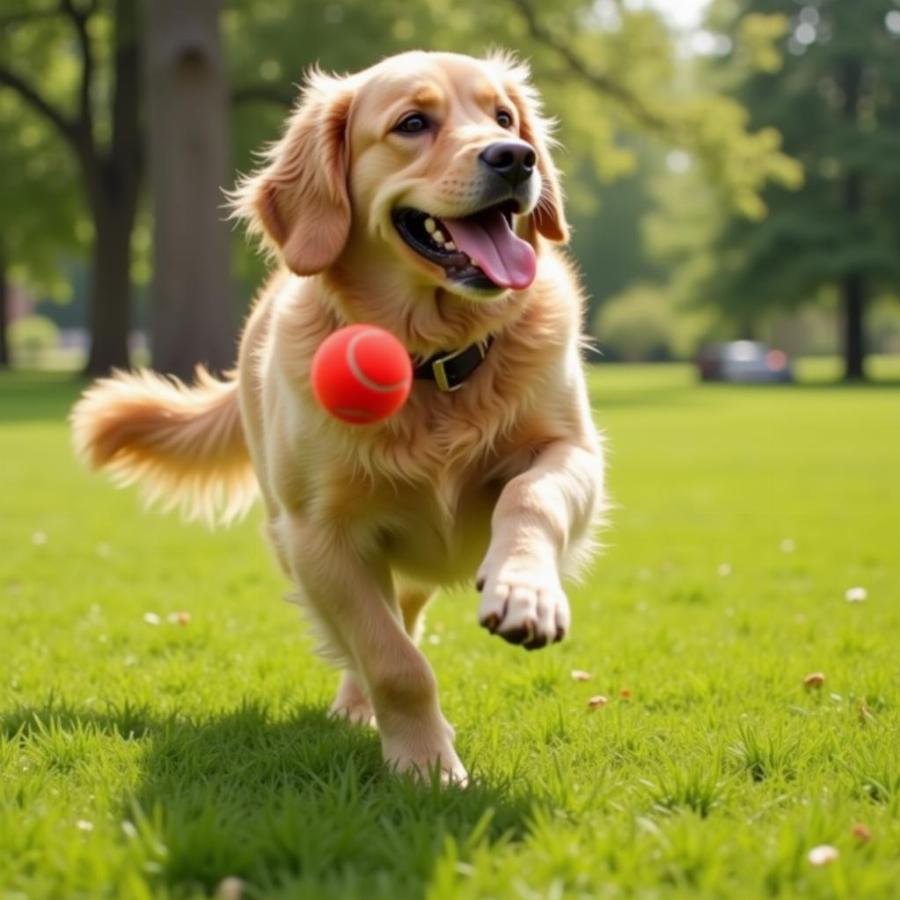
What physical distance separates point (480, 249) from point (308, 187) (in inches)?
25.2

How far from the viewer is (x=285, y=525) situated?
3.83 metres

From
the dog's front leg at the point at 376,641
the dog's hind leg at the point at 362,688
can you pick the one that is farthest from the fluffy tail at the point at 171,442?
the dog's front leg at the point at 376,641

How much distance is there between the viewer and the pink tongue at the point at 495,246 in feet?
11.8

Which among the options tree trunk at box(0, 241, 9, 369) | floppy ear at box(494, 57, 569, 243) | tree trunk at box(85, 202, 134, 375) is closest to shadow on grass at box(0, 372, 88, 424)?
tree trunk at box(85, 202, 134, 375)

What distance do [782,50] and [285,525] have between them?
38.7 meters

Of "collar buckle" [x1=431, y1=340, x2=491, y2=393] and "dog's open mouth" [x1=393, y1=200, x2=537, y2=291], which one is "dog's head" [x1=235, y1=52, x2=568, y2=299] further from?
"collar buckle" [x1=431, y1=340, x2=491, y2=393]

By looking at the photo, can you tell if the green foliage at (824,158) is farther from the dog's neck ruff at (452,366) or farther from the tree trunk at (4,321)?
the dog's neck ruff at (452,366)

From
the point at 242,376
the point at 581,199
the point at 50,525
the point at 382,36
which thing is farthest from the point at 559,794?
the point at 581,199

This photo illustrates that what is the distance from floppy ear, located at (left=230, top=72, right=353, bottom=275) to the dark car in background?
36.8m

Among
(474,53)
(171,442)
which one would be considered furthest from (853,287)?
(171,442)

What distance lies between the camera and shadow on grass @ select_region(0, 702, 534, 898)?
251 centimetres

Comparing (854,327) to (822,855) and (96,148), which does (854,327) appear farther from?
(822,855)

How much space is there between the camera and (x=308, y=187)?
3955 mm

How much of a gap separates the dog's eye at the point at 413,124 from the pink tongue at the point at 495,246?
31 centimetres
